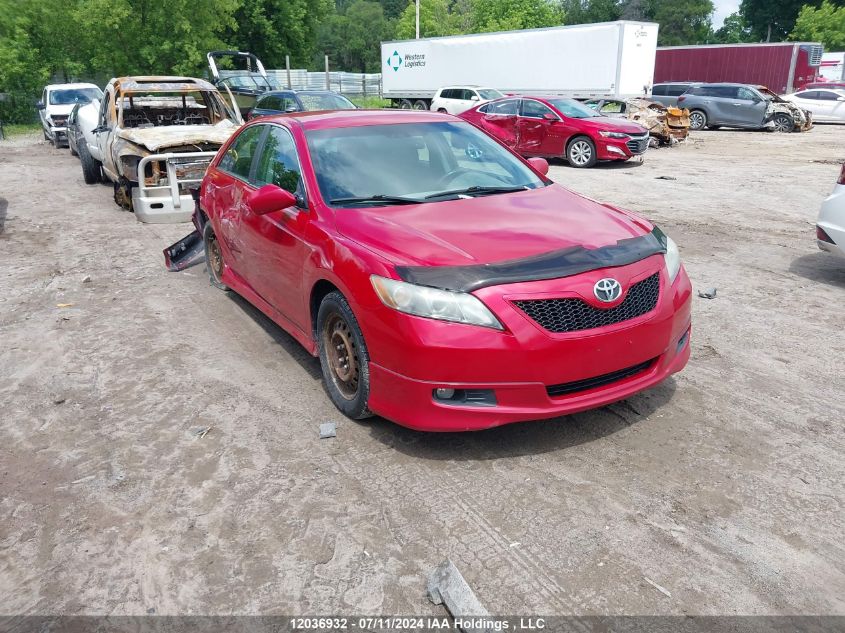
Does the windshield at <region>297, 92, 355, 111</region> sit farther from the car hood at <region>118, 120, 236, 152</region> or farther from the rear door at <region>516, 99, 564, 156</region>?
the car hood at <region>118, 120, 236, 152</region>

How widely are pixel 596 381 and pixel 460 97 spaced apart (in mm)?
23637

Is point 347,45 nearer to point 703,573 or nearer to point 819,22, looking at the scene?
point 819,22

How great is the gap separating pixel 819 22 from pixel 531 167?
6533 centimetres

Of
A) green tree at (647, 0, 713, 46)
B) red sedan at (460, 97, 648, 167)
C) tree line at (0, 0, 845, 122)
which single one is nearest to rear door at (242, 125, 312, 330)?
red sedan at (460, 97, 648, 167)

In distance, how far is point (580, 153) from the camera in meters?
16.5

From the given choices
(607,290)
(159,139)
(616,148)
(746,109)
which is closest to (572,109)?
(616,148)

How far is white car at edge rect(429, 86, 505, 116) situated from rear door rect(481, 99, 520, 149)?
6.73 metres

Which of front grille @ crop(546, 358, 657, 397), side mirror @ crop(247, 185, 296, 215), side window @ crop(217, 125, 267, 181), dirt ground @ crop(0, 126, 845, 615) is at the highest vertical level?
side window @ crop(217, 125, 267, 181)

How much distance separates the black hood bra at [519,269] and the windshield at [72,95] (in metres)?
22.9

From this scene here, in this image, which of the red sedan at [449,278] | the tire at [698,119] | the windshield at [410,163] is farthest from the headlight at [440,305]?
the tire at [698,119]

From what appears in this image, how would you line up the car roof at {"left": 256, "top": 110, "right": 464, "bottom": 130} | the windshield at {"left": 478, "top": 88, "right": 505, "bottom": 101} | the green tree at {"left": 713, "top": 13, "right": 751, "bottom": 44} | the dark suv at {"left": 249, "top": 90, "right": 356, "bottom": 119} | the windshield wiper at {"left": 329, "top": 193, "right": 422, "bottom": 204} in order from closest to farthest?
1. the windshield wiper at {"left": 329, "top": 193, "right": 422, "bottom": 204}
2. the car roof at {"left": 256, "top": 110, "right": 464, "bottom": 130}
3. the dark suv at {"left": 249, "top": 90, "right": 356, "bottom": 119}
4. the windshield at {"left": 478, "top": 88, "right": 505, "bottom": 101}
5. the green tree at {"left": 713, "top": 13, "right": 751, "bottom": 44}

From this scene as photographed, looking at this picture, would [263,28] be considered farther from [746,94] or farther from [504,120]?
[504,120]

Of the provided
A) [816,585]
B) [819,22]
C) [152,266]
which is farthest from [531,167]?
[819,22]

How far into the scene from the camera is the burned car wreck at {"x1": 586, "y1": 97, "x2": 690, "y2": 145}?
68.1 feet
